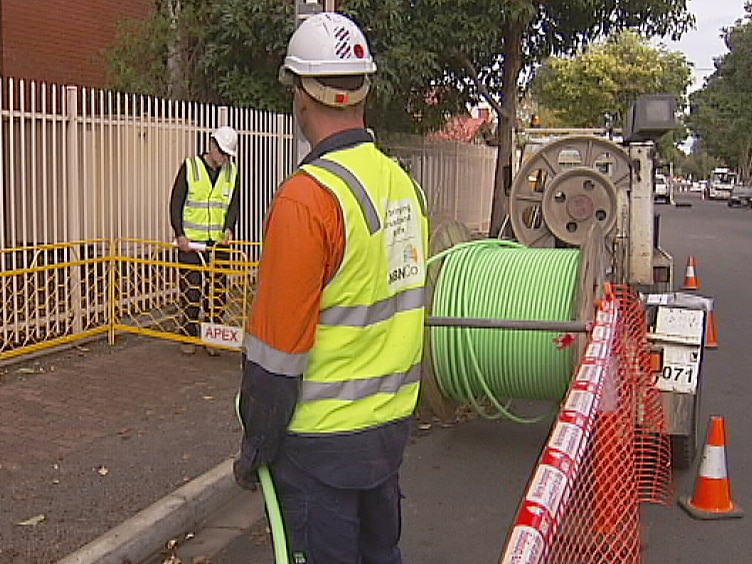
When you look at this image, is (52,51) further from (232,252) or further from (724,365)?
(724,365)

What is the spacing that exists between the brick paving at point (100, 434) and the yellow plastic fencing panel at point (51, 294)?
0.24m

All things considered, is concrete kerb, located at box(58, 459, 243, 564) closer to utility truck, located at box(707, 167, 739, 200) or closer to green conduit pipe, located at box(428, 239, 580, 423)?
green conduit pipe, located at box(428, 239, 580, 423)

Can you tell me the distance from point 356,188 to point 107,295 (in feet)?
22.0

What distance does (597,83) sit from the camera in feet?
168

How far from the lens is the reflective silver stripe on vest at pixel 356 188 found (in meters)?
2.78

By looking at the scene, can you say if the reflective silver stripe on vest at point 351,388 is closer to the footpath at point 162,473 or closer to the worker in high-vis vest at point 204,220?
the footpath at point 162,473

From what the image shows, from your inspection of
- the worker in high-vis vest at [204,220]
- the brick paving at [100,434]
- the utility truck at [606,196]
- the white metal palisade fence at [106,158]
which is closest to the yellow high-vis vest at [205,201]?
the worker in high-vis vest at [204,220]

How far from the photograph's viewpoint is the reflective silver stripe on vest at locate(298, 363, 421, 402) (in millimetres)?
2818

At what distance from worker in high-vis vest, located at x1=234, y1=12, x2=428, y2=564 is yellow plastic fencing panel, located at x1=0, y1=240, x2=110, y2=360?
563 cm

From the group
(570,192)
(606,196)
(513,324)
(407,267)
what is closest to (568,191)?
(570,192)

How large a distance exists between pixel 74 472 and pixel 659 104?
656 centimetres

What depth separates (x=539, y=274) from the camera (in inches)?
255

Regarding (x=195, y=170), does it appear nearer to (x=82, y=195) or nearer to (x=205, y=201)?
(x=205, y=201)

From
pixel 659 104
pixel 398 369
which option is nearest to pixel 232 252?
pixel 659 104
